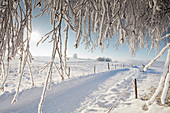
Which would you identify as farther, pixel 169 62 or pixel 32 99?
pixel 32 99

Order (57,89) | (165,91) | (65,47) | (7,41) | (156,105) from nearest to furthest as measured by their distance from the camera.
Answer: (165,91) < (7,41) < (65,47) < (156,105) < (57,89)

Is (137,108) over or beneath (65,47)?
beneath

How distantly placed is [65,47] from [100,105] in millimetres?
2979

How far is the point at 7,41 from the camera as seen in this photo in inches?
24.3

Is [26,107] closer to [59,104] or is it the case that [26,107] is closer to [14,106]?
[14,106]

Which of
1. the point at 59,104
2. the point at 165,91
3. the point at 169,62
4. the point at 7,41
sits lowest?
the point at 59,104

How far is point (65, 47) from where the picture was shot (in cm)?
75

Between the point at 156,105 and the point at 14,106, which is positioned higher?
the point at 156,105

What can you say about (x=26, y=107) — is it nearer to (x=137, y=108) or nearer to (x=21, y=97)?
(x=21, y=97)

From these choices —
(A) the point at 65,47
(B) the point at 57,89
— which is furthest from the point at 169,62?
(B) the point at 57,89

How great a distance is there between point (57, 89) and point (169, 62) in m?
4.40

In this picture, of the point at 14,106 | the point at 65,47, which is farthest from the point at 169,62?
the point at 14,106

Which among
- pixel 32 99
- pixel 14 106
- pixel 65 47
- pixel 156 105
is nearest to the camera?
pixel 65 47

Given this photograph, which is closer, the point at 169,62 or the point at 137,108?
the point at 169,62
